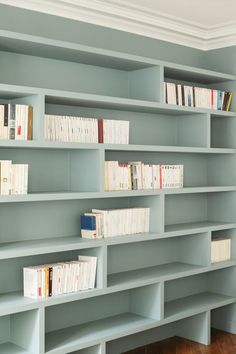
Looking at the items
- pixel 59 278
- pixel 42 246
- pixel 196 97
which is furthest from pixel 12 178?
pixel 196 97

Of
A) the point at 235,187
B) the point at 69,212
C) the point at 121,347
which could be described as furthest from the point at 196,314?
the point at 69,212

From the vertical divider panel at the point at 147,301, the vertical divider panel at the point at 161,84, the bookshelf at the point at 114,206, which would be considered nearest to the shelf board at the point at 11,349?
the bookshelf at the point at 114,206

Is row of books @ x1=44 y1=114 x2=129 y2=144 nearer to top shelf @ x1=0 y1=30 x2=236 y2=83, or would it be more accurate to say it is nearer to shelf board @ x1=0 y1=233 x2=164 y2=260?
top shelf @ x1=0 y1=30 x2=236 y2=83

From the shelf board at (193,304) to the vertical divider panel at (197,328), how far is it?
0.32 feet

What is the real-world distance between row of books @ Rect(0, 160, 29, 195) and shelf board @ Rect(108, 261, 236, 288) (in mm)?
1032

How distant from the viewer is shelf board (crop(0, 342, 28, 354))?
11.9ft

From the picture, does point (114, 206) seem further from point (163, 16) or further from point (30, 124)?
point (163, 16)

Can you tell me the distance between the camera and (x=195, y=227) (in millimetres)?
4750

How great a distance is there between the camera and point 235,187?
16.4ft

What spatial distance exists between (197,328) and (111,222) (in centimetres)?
144

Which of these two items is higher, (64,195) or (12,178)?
(12,178)

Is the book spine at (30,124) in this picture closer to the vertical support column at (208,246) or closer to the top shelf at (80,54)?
the top shelf at (80,54)

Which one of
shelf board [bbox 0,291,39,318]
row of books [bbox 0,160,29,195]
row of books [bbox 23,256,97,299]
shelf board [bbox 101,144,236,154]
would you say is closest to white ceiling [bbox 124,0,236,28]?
shelf board [bbox 101,144,236,154]

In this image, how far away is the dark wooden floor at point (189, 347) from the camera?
4605mm
